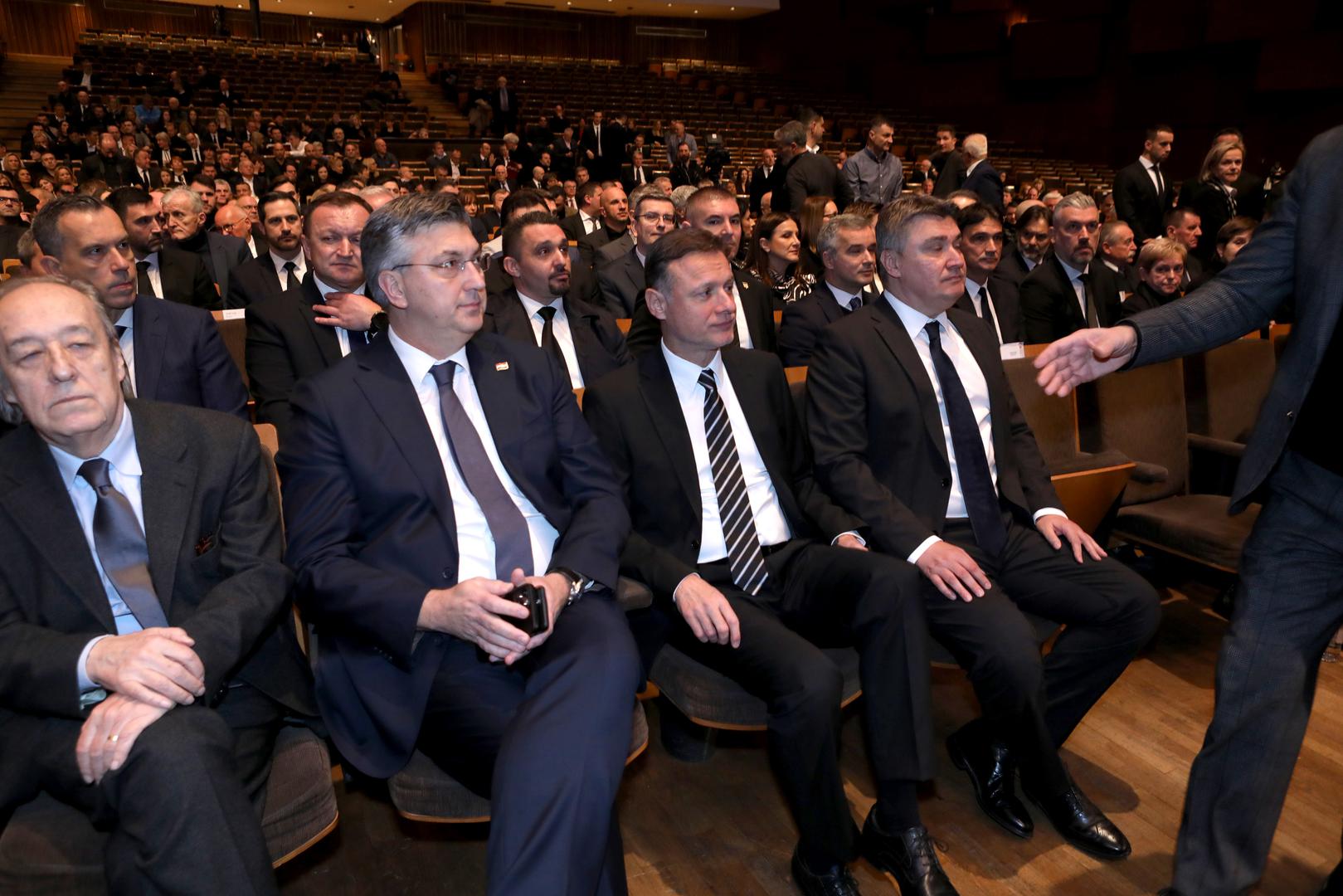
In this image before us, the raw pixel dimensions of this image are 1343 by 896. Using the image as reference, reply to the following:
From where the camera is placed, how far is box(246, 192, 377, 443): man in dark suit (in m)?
2.81

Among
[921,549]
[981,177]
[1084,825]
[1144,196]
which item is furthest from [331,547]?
[1144,196]

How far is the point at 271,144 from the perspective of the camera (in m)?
11.2

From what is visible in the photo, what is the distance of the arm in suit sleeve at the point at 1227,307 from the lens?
5.29 ft

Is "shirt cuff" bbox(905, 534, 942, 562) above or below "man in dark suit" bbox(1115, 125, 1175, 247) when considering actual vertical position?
below

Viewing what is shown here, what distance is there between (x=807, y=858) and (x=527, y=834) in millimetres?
663

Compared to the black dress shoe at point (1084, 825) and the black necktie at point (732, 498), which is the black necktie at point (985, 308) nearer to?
the black necktie at point (732, 498)

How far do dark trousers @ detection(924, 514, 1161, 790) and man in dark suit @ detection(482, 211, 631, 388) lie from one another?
1.64m

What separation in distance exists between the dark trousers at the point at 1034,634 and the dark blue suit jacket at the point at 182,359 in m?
1.97

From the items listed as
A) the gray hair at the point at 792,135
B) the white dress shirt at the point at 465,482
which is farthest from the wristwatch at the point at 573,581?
the gray hair at the point at 792,135

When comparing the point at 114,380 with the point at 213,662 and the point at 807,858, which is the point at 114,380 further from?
the point at 807,858

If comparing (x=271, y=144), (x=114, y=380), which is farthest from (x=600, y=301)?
(x=271, y=144)

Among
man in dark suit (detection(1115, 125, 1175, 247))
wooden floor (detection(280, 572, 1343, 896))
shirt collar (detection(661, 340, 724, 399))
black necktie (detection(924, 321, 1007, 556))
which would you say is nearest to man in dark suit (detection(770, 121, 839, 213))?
man in dark suit (detection(1115, 125, 1175, 247))

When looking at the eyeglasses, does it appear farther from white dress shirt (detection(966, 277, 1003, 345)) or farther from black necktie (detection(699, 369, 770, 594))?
white dress shirt (detection(966, 277, 1003, 345))

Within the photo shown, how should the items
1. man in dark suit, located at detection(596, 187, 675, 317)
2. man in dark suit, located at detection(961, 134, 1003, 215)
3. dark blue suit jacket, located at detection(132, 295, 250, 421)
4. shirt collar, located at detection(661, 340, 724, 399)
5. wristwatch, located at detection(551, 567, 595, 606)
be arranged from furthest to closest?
man in dark suit, located at detection(961, 134, 1003, 215) < man in dark suit, located at detection(596, 187, 675, 317) < dark blue suit jacket, located at detection(132, 295, 250, 421) < shirt collar, located at detection(661, 340, 724, 399) < wristwatch, located at detection(551, 567, 595, 606)
